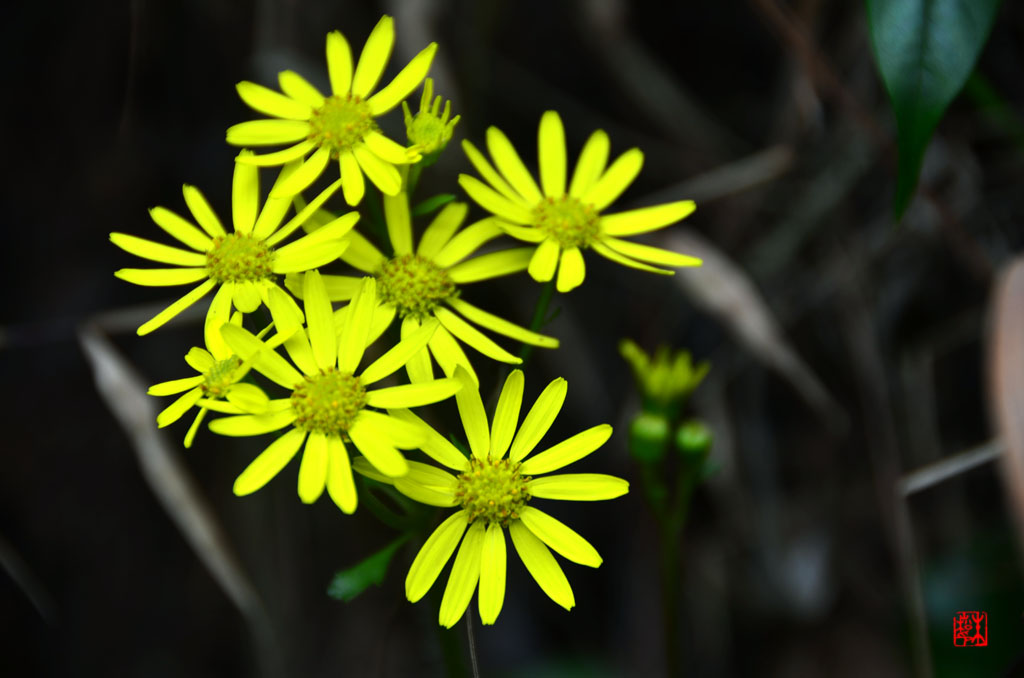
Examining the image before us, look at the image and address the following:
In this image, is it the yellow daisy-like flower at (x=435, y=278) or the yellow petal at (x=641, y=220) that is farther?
the yellow petal at (x=641, y=220)

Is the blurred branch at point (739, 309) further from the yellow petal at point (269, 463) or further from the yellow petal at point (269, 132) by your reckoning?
the yellow petal at point (269, 463)

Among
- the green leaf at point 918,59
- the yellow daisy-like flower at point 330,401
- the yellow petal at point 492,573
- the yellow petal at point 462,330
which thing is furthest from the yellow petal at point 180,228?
the green leaf at point 918,59

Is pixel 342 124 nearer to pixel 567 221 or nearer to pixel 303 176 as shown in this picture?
pixel 303 176

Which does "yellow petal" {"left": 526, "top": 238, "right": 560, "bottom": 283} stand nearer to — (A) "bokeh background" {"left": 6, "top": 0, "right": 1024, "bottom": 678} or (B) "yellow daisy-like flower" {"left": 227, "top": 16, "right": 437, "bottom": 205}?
(B) "yellow daisy-like flower" {"left": 227, "top": 16, "right": 437, "bottom": 205}

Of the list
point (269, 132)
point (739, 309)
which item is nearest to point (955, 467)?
point (739, 309)

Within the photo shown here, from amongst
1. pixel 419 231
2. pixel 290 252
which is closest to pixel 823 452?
pixel 419 231
